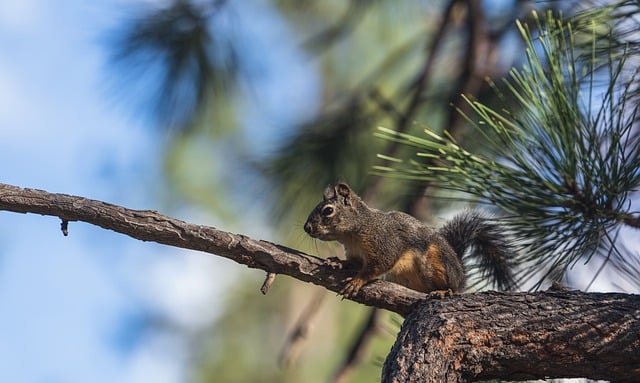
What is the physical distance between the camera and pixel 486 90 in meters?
2.90

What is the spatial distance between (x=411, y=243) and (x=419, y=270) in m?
0.07

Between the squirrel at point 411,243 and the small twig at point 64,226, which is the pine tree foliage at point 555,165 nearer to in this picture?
the squirrel at point 411,243

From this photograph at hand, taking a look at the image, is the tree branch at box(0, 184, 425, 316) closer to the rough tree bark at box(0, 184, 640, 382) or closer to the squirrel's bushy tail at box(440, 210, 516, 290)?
the rough tree bark at box(0, 184, 640, 382)

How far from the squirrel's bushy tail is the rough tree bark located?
35cm

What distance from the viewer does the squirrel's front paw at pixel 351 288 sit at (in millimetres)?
1647

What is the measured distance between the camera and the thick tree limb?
1.41 meters

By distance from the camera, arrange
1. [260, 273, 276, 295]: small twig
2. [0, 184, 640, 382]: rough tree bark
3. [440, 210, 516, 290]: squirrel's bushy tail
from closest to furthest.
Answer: [0, 184, 640, 382]: rough tree bark → [260, 273, 276, 295]: small twig → [440, 210, 516, 290]: squirrel's bushy tail

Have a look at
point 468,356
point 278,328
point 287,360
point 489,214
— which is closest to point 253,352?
point 278,328

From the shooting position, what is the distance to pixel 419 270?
6.37 feet

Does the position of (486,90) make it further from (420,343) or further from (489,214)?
(420,343)

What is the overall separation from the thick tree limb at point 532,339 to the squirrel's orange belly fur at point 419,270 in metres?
0.45

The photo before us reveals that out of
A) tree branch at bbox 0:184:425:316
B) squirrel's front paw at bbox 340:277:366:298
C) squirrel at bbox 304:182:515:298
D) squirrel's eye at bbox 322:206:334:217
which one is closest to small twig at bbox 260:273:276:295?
tree branch at bbox 0:184:425:316

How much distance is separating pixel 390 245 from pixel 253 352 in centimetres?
620

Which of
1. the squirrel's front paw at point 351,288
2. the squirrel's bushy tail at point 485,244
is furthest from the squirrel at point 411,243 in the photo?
the squirrel's front paw at point 351,288
